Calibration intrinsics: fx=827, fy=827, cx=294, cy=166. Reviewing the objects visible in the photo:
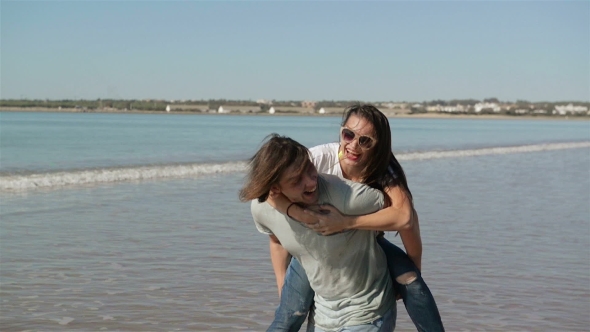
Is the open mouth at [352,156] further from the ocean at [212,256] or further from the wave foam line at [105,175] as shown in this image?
the wave foam line at [105,175]

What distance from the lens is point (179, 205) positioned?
1359 cm

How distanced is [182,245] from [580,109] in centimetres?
16672

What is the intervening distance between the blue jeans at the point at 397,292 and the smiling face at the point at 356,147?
331mm

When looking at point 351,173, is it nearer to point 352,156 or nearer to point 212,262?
point 352,156

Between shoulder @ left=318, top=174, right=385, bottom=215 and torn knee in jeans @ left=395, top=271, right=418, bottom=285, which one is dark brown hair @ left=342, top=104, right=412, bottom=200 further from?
torn knee in jeans @ left=395, top=271, right=418, bottom=285

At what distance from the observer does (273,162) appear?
301 cm

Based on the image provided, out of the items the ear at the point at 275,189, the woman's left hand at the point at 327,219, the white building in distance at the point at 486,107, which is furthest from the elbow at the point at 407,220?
the white building in distance at the point at 486,107

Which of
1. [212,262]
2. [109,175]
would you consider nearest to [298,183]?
[212,262]

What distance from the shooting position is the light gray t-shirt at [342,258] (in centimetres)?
321

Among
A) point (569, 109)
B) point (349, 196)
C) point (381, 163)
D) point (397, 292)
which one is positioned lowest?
point (569, 109)

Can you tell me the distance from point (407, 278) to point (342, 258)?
12.0 inches

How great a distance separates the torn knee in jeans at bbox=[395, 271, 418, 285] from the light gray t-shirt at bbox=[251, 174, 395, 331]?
5 centimetres

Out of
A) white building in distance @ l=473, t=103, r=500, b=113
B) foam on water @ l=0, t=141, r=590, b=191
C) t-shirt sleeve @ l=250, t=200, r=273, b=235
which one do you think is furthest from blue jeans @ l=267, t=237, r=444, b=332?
white building in distance @ l=473, t=103, r=500, b=113

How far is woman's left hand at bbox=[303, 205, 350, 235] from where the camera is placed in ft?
10.3
